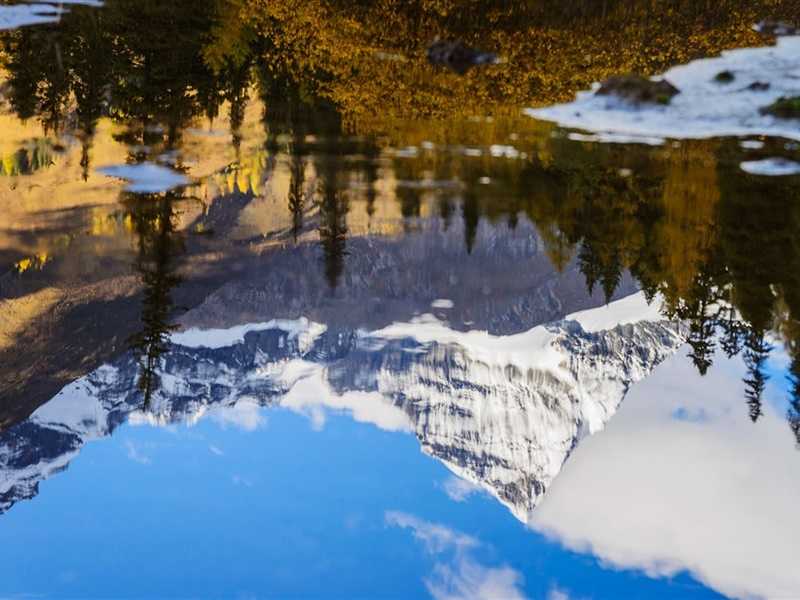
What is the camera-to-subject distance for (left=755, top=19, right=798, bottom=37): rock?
132ft

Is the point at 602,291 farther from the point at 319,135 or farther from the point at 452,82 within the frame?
the point at 452,82

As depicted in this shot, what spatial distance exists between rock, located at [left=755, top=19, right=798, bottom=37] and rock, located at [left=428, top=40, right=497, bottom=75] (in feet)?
47.1

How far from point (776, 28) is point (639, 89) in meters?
18.8

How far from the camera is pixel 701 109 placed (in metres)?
26.4

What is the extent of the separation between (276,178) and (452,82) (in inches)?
515

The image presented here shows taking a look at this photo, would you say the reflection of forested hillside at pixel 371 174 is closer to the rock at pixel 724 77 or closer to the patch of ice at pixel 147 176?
the patch of ice at pixel 147 176

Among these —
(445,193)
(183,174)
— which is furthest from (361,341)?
(183,174)

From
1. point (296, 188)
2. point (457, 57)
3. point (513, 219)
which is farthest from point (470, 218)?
point (457, 57)

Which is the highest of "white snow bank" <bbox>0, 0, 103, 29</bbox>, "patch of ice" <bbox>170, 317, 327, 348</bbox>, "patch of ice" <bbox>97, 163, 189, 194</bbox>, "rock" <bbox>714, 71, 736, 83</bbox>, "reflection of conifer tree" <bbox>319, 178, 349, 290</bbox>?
"white snow bank" <bbox>0, 0, 103, 29</bbox>

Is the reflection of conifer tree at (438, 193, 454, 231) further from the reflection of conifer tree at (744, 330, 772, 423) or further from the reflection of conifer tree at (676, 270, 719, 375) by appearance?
the reflection of conifer tree at (744, 330, 772, 423)

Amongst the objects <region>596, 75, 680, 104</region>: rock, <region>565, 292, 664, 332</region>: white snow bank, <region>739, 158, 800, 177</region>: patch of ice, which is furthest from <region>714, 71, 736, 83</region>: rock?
<region>565, 292, 664, 332</region>: white snow bank

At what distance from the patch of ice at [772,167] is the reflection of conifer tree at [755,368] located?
751 centimetres

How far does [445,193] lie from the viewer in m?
18.2

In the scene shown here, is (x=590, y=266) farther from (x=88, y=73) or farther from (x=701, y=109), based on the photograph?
(x=88, y=73)
